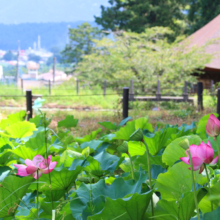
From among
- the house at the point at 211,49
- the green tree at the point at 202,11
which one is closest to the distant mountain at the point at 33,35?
the green tree at the point at 202,11

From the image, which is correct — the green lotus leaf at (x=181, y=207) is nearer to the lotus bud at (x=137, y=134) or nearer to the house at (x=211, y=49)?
the lotus bud at (x=137, y=134)

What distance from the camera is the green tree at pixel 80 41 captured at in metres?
27.2

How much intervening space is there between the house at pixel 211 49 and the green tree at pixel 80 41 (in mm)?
13601

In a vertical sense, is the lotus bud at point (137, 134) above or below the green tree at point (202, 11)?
below

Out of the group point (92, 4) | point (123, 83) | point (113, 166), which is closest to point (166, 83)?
point (123, 83)

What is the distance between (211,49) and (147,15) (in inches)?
251

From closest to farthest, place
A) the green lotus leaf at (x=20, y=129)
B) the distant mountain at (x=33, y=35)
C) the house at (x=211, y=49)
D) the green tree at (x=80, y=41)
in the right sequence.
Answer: the green lotus leaf at (x=20, y=129) < the house at (x=211, y=49) < the green tree at (x=80, y=41) < the distant mountain at (x=33, y=35)

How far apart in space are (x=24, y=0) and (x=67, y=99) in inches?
6604

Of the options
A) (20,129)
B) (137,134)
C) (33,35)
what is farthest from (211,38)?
(33,35)

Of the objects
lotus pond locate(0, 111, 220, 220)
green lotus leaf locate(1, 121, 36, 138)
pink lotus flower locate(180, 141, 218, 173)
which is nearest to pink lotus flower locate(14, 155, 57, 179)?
lotus pond locate(0, 111, 220, 220)

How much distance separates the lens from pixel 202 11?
17.7m

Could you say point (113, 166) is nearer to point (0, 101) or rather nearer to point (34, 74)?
point (0, 101)

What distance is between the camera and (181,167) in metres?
0.66

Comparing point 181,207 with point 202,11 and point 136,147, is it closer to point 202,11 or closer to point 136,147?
point 136,147
